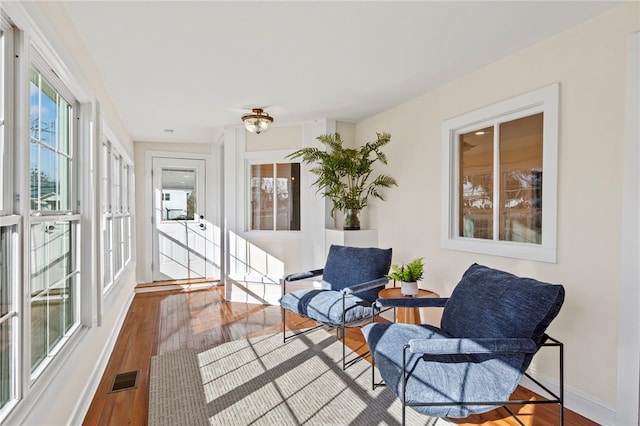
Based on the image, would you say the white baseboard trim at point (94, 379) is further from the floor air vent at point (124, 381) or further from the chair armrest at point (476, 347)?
the chair armrest at point (476, 347)

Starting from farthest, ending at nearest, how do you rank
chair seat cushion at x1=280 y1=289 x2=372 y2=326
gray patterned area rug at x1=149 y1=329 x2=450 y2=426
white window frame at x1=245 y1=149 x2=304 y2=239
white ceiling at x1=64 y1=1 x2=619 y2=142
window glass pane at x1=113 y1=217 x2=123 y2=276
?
1. white window frame at x1=245 y1=149 x2=304 y2=239
2. window glass pane at x1=113 y1=217 x2=123 y2=276
3. chair seat cushion at x1=280 y1=289 x2=372 y2=326
4. gray patterned area rug at x1=149 y1=329 x2=450 y2=426
5. white ceiling at x1=64 y1=1 x2=619 y2=142

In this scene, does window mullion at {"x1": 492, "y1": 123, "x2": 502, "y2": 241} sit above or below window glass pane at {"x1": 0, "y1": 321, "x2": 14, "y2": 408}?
above

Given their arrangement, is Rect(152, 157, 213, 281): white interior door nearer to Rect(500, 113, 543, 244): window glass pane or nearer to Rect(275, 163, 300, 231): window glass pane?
Rect(275, 163, 300, 231): window glass pane

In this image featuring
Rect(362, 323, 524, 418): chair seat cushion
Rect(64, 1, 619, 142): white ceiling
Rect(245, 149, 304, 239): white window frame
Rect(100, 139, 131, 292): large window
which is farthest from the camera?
Rect(245, 149, 304, 239): white window frame

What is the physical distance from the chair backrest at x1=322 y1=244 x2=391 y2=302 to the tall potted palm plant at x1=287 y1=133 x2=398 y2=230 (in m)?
0.81

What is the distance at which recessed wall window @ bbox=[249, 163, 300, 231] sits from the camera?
16.0 ft

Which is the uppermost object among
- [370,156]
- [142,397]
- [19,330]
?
[370,156]

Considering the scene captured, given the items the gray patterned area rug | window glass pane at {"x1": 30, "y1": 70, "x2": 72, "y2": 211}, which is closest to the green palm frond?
the gray patterned area rug

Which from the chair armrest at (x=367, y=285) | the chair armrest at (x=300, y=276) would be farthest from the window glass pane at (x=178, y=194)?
the chair armrest at (x=367, y=285)

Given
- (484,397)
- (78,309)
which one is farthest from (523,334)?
(78,309)

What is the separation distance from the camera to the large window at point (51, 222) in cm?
173

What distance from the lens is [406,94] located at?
3619 mm

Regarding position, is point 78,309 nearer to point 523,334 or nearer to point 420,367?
point 420,367

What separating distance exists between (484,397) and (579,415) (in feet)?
3.57
